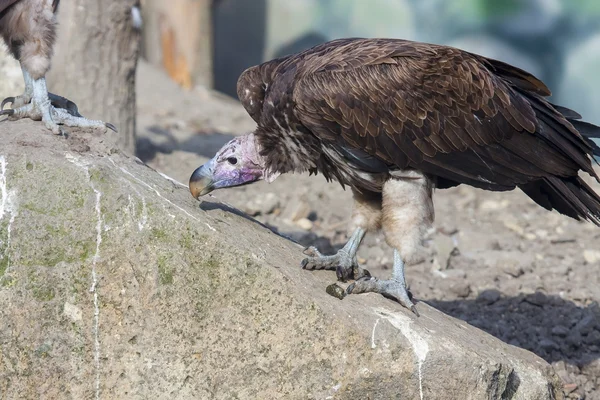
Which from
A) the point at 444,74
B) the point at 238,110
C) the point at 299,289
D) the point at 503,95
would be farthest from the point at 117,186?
the point at 238,110

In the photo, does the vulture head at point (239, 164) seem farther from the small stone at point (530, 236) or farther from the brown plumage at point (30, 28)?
the small stone at point (530, 236)

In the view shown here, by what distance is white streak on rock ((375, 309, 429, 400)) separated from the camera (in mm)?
3641

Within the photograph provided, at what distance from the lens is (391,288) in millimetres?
4293

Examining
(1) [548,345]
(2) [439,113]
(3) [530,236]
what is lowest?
(3) [530,236]

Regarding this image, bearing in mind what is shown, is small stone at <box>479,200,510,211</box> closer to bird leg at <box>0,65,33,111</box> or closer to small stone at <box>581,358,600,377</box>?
small stone at <box>581,358,600,377</box>

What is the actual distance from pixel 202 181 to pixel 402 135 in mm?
1076

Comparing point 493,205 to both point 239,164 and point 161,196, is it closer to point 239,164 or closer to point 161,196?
point 239,164

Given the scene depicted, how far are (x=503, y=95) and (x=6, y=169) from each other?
257 cm

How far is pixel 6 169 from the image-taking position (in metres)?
3.71

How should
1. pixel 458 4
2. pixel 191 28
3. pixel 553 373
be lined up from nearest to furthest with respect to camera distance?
pixel 553 373, pixel 458 4, pixel 191 28

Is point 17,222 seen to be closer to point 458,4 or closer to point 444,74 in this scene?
point 444,74

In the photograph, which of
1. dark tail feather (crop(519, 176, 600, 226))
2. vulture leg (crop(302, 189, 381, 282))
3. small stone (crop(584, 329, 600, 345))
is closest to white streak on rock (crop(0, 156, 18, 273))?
vulture leg (crop(302, 189, 381, 282))

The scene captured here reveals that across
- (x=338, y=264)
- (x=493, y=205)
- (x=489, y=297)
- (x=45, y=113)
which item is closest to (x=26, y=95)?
(x=45, y=113)

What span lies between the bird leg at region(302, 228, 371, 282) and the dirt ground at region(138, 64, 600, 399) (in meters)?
0.26
